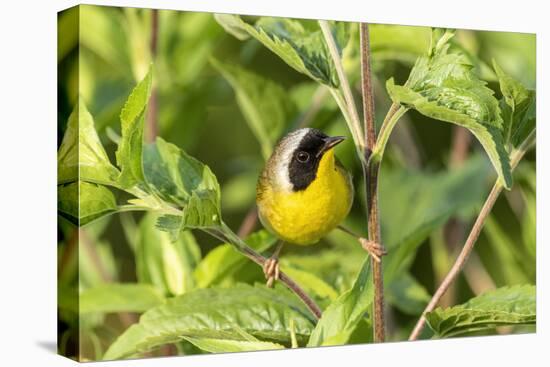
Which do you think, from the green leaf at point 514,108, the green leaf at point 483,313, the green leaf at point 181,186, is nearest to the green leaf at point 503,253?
the green leaf at point 483,313

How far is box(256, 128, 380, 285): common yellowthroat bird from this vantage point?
2.25 meters

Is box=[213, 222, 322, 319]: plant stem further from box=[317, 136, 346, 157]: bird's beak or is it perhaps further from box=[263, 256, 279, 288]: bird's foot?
box=[317, 136, 346, 157]: bird's beak

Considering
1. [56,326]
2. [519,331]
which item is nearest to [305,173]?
[56,326]

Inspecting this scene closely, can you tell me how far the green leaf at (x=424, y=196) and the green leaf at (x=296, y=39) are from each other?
403mm

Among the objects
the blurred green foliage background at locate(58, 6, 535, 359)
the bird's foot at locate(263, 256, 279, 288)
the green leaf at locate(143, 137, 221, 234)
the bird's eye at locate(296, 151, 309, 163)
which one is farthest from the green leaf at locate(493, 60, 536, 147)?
the green leaf at locate(143, 137, 221, 234)

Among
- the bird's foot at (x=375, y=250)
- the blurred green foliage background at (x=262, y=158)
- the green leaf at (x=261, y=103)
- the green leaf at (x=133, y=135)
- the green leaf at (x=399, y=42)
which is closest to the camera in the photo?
the green leaf at (x=133, y=135)

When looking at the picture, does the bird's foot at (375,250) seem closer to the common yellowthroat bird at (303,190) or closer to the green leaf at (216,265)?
the common yellowthroat bird at (303,190)

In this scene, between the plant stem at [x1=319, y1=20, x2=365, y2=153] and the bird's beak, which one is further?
the bird's beak

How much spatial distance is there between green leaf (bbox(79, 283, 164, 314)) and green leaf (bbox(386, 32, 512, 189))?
681 millimetres

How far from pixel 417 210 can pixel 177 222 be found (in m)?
0.87

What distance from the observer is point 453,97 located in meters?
1.99

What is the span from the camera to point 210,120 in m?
2.33

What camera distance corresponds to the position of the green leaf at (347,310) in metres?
1.97

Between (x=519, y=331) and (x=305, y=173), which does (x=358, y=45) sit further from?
(x=519, y=331)
